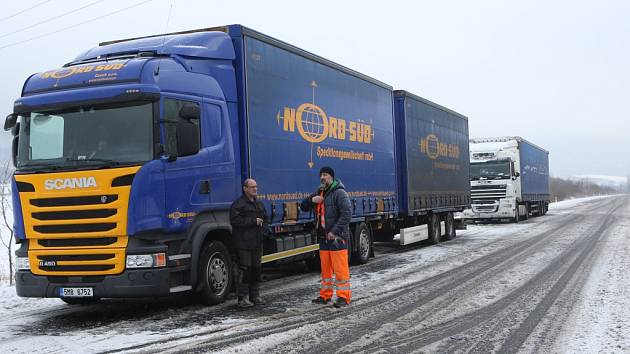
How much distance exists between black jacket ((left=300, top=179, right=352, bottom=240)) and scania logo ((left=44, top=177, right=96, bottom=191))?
278 cm

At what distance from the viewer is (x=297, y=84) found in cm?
1038

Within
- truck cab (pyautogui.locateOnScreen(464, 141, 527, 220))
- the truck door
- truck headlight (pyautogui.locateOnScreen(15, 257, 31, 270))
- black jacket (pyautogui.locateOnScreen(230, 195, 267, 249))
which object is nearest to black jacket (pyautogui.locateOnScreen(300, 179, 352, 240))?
black jacket (pyautogui.locateOnScreen(230, 195, 267, 249))

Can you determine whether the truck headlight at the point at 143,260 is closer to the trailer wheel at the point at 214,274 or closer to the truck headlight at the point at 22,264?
the trailer wheel at the point at 214,274

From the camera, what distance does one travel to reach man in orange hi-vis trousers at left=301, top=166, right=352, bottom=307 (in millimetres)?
7859

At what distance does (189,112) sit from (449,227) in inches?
531

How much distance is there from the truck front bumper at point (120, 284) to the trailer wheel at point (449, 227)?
13212 millimetres

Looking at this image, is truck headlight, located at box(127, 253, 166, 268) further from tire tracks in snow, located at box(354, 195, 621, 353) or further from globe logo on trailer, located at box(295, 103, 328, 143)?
globe logo on trailer, located at box(295, 103, 328, 143)

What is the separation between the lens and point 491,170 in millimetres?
A: 27359

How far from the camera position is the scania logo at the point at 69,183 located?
22.5 ft

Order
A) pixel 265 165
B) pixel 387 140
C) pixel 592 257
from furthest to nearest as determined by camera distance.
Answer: pixel 387 140
pixel 592 257
pixel 265 165

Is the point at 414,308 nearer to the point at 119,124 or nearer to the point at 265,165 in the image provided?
the point at 265,165

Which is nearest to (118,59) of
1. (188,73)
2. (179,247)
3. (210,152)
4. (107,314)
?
(188,73)

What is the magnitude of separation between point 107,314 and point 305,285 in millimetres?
3304

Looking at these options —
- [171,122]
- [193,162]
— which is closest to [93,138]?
[171,122]
